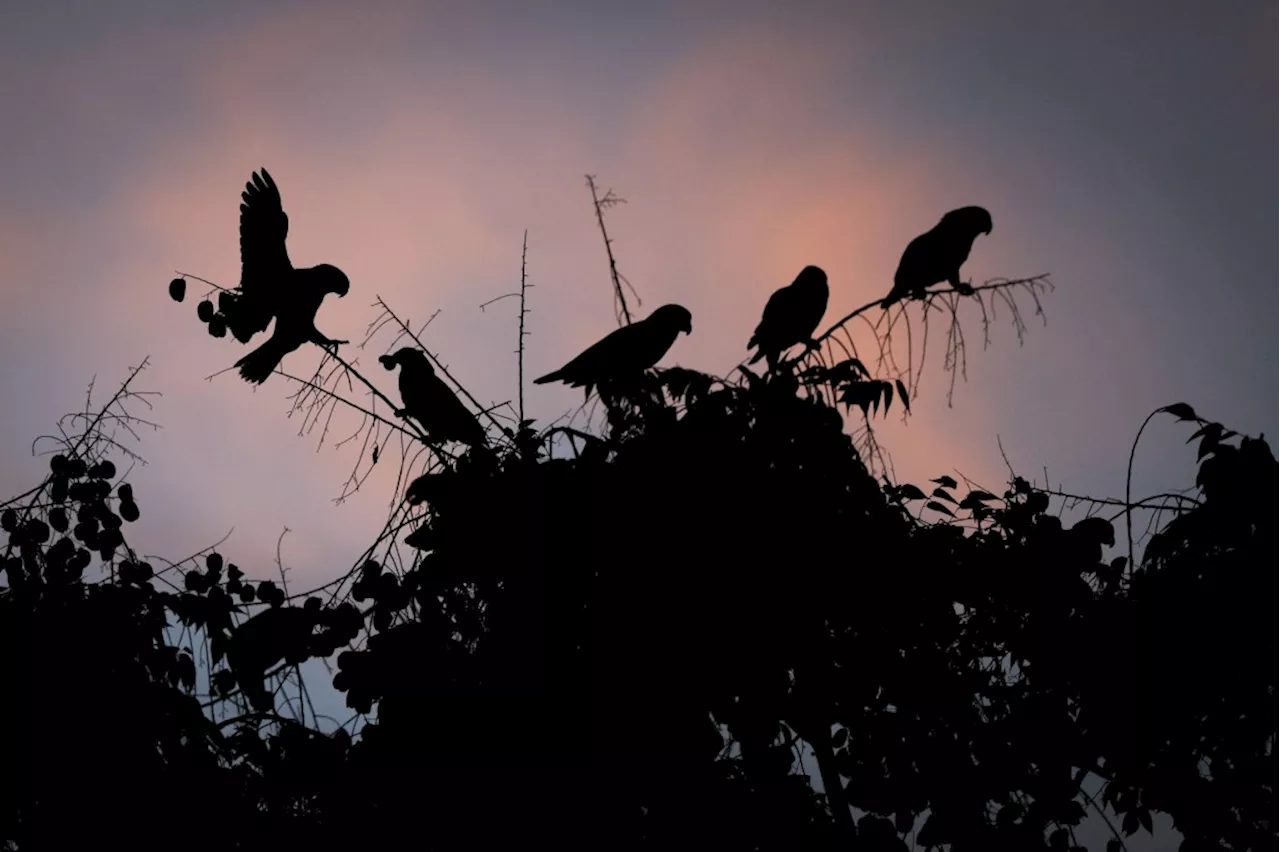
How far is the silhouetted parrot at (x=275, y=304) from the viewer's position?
2242mm

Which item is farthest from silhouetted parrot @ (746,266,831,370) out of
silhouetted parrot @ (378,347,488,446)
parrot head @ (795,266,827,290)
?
silhouetted parrot @ (378,347,488,446)

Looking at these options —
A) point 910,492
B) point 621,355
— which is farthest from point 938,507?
point 621,355

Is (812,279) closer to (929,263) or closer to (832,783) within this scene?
(929,263)

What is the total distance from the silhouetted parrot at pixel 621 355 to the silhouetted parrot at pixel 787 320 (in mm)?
234

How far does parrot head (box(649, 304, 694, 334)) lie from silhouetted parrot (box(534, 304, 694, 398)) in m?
0.04

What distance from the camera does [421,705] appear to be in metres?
1.70

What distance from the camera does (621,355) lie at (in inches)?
84.0

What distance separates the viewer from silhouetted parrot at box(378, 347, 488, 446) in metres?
2.02

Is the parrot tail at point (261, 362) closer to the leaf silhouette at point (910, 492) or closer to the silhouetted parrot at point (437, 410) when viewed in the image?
the silhouetted parrot at point (437, 410)

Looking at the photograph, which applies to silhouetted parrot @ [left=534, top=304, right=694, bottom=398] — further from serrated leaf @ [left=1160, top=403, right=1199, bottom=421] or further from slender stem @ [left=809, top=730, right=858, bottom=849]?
serrated leaf @ [left=1160, top=403, right=1199, bottom=421]

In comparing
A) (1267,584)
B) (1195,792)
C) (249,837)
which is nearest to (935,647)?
(1195,792)

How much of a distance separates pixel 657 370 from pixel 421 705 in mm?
902

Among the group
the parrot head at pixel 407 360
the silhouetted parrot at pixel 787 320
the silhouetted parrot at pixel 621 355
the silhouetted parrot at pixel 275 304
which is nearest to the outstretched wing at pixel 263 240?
the silhouetted parrot at pixel 275 304

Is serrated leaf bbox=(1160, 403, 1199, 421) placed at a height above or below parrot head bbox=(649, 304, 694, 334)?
below
